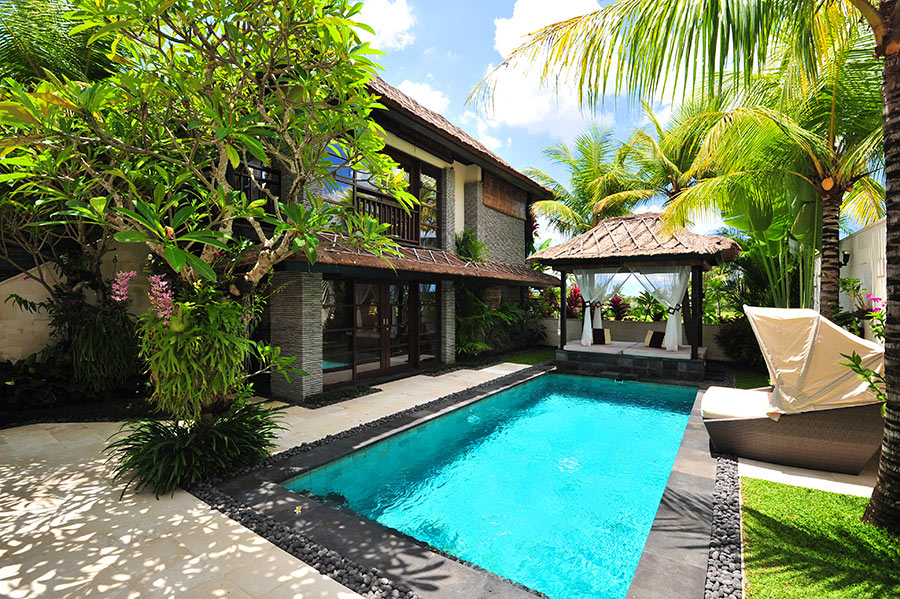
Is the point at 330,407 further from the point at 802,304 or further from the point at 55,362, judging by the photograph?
the point at 802,304

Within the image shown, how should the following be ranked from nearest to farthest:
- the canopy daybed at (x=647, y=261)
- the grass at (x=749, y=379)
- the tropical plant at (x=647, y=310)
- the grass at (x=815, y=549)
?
the grass at (x=815, y=549) < the grass at (x=749, y=379) < the canopy daybed at (x=647, y=261) < the tropical plant at (x=647, y=310)

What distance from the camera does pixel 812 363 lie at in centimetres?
440

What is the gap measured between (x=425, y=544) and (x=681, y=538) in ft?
6.97

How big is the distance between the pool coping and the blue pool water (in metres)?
0.37

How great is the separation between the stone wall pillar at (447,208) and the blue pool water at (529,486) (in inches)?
215

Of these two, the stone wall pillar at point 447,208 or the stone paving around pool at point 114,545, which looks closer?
the stone paving around pool at point 114,545

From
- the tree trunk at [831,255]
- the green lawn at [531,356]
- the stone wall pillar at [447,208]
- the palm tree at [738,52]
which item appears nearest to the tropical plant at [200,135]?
the palm tree at [738,52]

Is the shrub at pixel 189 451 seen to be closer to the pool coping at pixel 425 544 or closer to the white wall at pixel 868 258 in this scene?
the pool coping at pixel 425 544

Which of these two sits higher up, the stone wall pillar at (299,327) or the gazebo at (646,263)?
the gazebo at (646,263)

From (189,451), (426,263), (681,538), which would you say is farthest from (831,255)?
(189,451)

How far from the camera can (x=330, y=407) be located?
7.40m

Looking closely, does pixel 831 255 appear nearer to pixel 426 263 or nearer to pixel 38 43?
pixel 426 263

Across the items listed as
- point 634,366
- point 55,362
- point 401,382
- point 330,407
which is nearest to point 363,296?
point 401,382

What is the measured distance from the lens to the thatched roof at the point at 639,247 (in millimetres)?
9875
